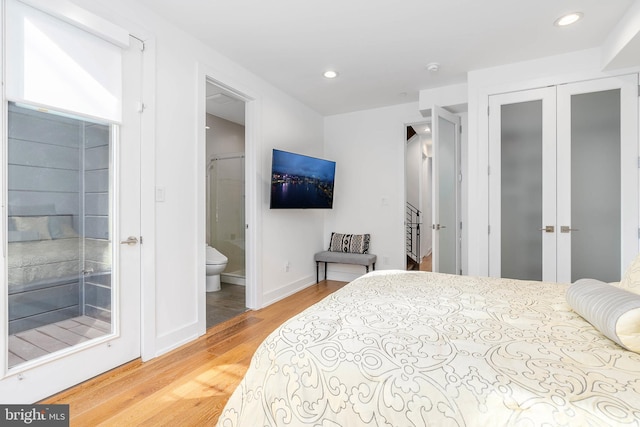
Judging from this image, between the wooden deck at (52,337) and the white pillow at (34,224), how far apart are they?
1.79 ft

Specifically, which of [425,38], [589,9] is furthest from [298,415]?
[589,9]

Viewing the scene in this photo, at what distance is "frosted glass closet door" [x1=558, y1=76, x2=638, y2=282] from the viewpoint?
2789 mm

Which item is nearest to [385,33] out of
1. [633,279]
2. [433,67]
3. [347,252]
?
[433,67]

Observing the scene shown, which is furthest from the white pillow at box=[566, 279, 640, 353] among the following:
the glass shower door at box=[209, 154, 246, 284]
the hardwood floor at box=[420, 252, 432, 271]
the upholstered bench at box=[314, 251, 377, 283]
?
the hardwood floor at box=[420, 252, 432, 271]

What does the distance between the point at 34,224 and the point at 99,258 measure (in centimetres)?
43

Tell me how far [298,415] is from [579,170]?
3.35m

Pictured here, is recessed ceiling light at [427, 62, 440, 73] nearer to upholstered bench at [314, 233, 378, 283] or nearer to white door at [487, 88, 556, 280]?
white door at [487, 88, 556, 280]

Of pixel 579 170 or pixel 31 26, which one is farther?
pixel 579 170

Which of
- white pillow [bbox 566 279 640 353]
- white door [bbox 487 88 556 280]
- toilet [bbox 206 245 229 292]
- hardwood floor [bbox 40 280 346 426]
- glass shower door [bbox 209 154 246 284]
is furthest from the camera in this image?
glass shower door [bbox 209 154 246 284]

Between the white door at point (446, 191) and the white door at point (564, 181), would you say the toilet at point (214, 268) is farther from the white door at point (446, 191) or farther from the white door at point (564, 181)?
the white door at point (564, 181)

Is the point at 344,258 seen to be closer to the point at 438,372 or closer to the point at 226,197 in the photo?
the point at 226,197

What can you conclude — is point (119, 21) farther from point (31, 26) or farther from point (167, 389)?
point (167, 389)

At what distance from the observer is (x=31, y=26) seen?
172 cm

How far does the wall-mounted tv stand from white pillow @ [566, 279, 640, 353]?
9.11 ft
